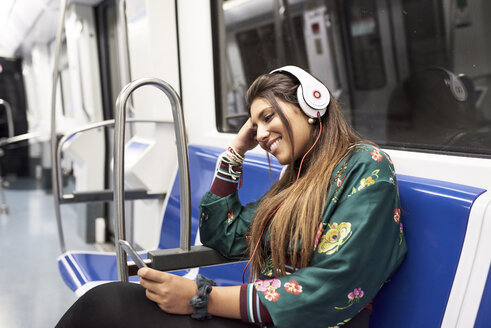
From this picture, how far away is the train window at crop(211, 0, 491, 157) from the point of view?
2.78 metres

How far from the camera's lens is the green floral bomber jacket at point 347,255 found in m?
1.04

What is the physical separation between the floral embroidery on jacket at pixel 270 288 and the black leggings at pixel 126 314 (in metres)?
0.11

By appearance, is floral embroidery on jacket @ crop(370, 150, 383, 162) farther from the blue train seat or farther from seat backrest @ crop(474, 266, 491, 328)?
seat backrest @ crop(474, 266, 491, 328)

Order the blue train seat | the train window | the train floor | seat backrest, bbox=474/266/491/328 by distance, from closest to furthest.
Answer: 1. seat backrest, bbox=474/266/491/328
2. the blue train seat
3. the train window
4. the train floor

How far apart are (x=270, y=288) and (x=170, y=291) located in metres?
0.23

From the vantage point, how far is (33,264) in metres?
3.95

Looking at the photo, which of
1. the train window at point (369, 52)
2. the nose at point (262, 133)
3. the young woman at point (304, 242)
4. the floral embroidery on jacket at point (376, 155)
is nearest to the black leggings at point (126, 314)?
the young woman at point (304, 242)

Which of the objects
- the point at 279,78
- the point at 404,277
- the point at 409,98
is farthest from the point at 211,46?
the point at 409,98

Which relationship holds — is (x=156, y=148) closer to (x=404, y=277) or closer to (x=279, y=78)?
(x=279, y=78)

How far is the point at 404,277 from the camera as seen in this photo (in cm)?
120

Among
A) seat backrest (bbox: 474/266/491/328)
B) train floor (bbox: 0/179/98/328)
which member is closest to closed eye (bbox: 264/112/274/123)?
seat backrest (bbox: 474/266/491/328)

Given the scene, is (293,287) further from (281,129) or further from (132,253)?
(132,253)

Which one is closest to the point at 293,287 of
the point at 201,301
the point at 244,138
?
the point at 201,301

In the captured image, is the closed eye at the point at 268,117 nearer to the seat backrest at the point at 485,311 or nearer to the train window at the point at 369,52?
the seat backrest at the point at 485,311
